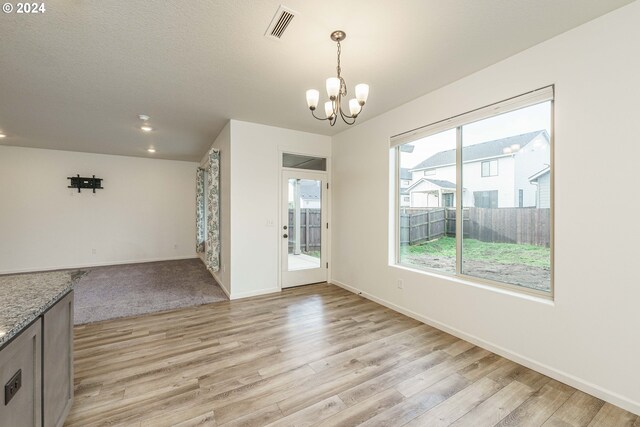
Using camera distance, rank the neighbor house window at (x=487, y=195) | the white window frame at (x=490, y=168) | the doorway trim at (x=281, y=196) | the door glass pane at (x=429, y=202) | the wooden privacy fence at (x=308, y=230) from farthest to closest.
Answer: the wooden privacy fence at (x=308, y=230), the doorway trim at (x=281, y=196), the door glass pane at (x=429, y=202), the white window frame at (x=490, y=168), the neighbor house window at (x=487, y=195)

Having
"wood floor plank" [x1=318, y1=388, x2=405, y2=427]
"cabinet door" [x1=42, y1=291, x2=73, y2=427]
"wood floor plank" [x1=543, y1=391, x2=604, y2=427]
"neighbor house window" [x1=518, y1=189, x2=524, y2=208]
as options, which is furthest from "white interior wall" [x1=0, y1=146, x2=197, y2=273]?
"wood floor plank" [x1=543, y1=391, x2=604, y2=427]

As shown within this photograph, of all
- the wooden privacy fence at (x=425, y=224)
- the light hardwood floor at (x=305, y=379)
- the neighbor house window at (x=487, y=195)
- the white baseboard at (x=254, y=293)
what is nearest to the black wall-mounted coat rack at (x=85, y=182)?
the light hardwood floor at (x=305, y=379)

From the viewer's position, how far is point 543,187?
244cm

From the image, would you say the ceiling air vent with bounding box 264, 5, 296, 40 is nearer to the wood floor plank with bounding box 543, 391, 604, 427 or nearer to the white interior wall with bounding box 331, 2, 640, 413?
the white interior wall with bounding box 331, 2, 640, 413

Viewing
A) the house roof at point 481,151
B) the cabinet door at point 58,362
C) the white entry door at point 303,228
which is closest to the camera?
the cabinet door at point 58,362

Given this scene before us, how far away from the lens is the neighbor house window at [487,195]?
2453mm

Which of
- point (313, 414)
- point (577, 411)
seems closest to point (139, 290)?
point (313, 414)

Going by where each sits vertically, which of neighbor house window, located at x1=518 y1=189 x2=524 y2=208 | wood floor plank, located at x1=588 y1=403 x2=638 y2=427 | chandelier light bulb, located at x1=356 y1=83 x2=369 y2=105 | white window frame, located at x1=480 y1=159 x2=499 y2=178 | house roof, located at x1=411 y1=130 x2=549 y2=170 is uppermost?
chandelier light bulb, located at x1=356 y1=83 x2=369 y2=105

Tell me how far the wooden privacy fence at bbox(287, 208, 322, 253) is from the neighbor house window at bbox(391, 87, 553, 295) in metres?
1.79

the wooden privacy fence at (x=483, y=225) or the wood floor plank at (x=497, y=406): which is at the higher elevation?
the wooden privacy fence at (x=483, y=225)

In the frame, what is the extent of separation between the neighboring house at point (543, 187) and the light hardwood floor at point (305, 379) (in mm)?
1463

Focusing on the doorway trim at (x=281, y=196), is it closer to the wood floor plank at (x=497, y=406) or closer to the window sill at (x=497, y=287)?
the window sill at (x=497, y=287)

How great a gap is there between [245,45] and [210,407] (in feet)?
9.34

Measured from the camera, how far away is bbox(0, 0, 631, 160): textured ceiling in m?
1.95
